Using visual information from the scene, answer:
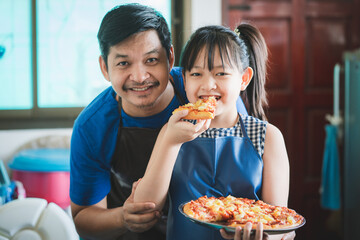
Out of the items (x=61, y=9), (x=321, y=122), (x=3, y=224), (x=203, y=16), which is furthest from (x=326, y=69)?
(x=3, y=224)

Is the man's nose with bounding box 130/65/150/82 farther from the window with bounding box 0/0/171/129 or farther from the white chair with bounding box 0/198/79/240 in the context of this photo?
the window with bounding box 0/0/171/129

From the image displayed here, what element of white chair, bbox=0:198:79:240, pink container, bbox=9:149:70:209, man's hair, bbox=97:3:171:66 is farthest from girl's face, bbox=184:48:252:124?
pink container, bbox=9:149:70:209

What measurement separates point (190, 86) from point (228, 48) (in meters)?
0.19

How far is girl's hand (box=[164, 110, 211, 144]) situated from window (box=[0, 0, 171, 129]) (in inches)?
86.6

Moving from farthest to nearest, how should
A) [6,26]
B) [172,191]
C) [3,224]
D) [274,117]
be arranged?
[274,117], [6,26], [172,191], [3,224]

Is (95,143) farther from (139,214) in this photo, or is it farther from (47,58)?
(47,58)

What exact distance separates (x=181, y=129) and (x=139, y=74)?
29 cm

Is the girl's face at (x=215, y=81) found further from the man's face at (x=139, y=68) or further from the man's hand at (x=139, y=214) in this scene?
the man's hand at (x=139, y=214)

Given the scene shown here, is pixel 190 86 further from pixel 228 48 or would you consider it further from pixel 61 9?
pixel 61 9

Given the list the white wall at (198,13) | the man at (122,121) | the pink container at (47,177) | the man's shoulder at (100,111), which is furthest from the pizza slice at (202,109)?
the white wall at (198,13)

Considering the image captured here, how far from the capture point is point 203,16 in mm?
3223

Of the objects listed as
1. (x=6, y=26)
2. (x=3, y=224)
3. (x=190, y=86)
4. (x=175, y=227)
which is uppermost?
(x=6, y=26)

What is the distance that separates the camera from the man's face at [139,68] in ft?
4.40

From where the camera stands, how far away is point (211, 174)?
136cm
